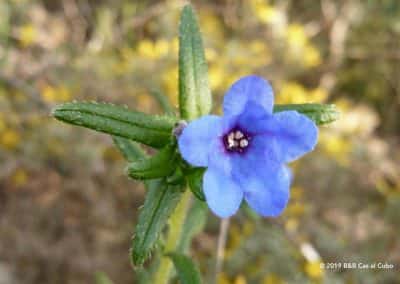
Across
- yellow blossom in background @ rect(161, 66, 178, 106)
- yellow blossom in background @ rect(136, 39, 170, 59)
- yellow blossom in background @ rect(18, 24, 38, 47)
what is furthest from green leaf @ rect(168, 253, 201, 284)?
yellow blossom in background @ rect(18, 24, 38, 47)

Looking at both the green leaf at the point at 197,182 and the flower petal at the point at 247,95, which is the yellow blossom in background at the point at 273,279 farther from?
the flower petal at the point at 247,95

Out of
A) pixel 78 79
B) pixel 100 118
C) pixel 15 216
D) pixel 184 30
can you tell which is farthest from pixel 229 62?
pixel 100 118

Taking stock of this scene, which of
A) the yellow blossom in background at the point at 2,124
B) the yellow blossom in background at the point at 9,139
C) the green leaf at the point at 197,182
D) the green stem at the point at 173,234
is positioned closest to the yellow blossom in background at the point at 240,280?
the green stem at the point at 173,234

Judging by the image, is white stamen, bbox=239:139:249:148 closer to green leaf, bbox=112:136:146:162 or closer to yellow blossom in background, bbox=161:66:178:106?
green leaf, bbox=112:136:146:162

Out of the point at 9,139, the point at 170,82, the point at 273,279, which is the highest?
the point at 170,82

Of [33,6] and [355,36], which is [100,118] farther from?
[355,36]

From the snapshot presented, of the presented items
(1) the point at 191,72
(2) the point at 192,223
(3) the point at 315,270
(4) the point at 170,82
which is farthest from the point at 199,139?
(4) the point at 170,82

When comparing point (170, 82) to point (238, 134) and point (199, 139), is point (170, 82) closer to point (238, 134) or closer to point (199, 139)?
point (238, 134)
